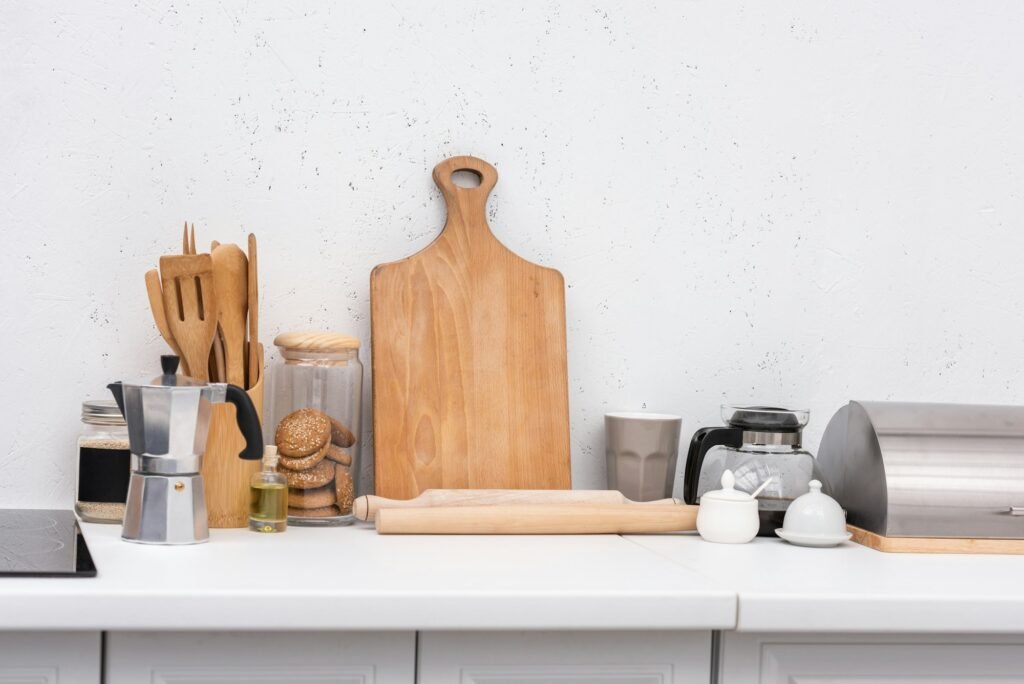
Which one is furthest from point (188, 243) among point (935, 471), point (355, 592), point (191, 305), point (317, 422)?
point (935, 471)

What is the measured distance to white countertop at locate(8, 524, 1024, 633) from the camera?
99cm

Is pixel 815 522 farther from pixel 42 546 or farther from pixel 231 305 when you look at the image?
pixel 42 546

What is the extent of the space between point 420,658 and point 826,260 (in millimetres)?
980

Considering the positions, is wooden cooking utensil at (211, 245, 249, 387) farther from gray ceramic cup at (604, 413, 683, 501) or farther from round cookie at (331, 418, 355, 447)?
gray ceramic cup at (604, 413, 683, 501)

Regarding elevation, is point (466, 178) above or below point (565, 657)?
A: above

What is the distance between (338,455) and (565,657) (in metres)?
0.46

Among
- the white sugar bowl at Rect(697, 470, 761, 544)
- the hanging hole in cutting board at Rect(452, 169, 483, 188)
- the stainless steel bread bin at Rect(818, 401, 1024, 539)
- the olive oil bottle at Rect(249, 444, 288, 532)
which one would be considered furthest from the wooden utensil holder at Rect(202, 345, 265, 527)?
the stainless steel bread bin at Rect(818, 401, 1024, 539)

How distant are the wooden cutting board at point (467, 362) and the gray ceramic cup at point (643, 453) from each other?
0.07 m

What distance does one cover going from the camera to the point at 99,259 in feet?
4.83

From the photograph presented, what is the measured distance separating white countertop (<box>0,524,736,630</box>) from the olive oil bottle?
7 cm

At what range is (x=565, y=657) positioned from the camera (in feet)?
3.61

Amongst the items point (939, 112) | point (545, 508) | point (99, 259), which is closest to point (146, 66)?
point (99, 259)

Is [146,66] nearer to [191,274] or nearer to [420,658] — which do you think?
[191,274]

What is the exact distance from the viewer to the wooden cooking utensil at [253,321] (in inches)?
53.4
